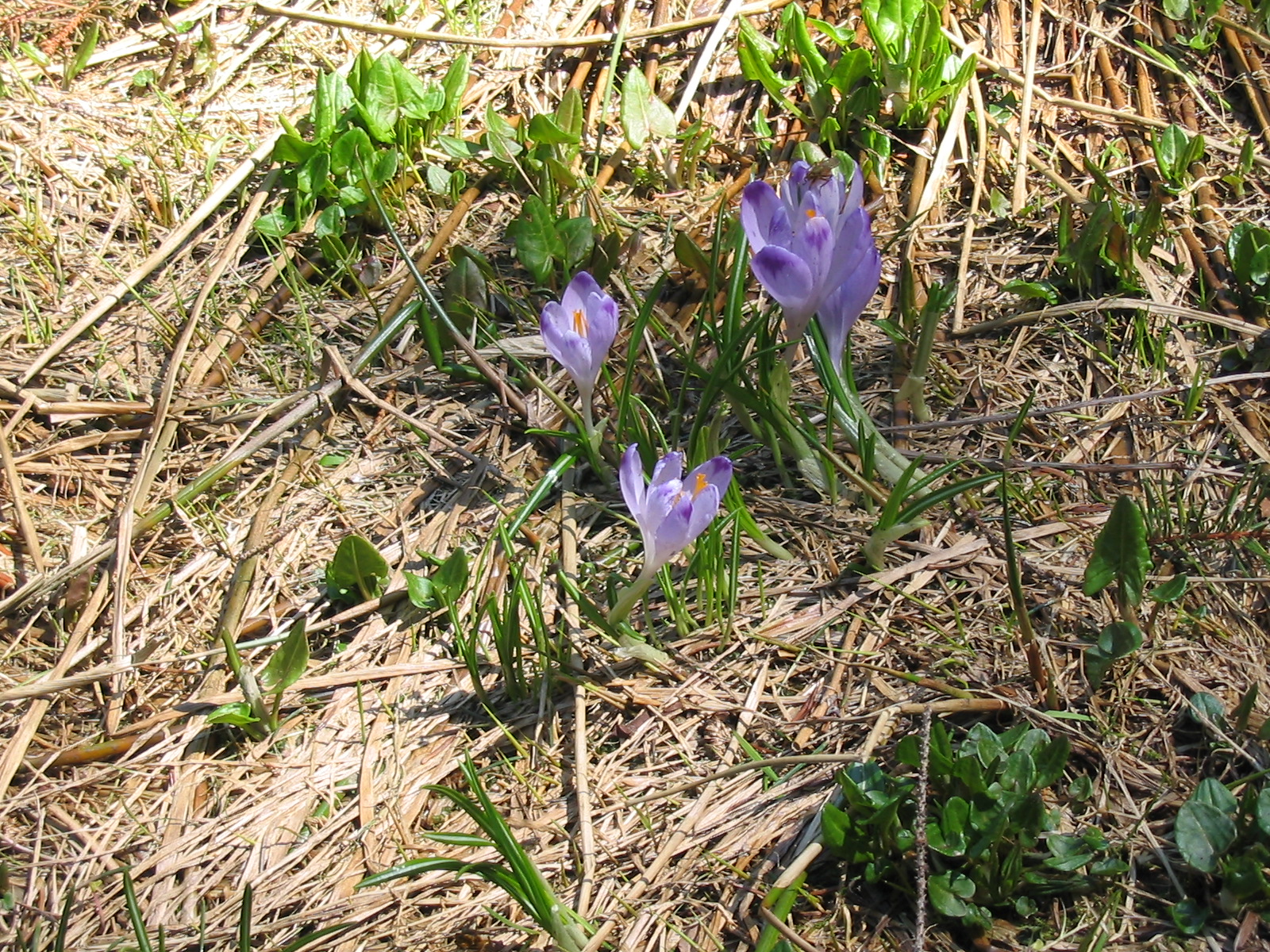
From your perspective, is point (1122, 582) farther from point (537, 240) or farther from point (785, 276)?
point (537, 240)

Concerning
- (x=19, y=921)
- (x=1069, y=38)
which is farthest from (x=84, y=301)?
(x=1069, y=38)

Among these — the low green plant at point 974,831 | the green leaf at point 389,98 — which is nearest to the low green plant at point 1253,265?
the low green plant at point 974,831

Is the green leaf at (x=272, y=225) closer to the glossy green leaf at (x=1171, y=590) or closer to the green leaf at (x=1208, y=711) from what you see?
the glossy green leaf at (x=1171, y=590)

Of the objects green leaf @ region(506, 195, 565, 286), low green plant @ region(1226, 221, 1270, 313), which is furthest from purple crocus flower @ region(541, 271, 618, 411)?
low green plant @ region(1226, 221, 1270, 313)

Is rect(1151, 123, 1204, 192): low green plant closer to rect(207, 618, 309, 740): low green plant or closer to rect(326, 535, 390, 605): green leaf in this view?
rect(326, 535, 390, 605): green leaf

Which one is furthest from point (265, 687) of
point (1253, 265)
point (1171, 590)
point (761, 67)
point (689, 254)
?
point (1253, 265)

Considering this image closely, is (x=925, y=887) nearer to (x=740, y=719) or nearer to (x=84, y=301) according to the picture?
(x=740, y=719)

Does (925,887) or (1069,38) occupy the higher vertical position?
(1069,38)
